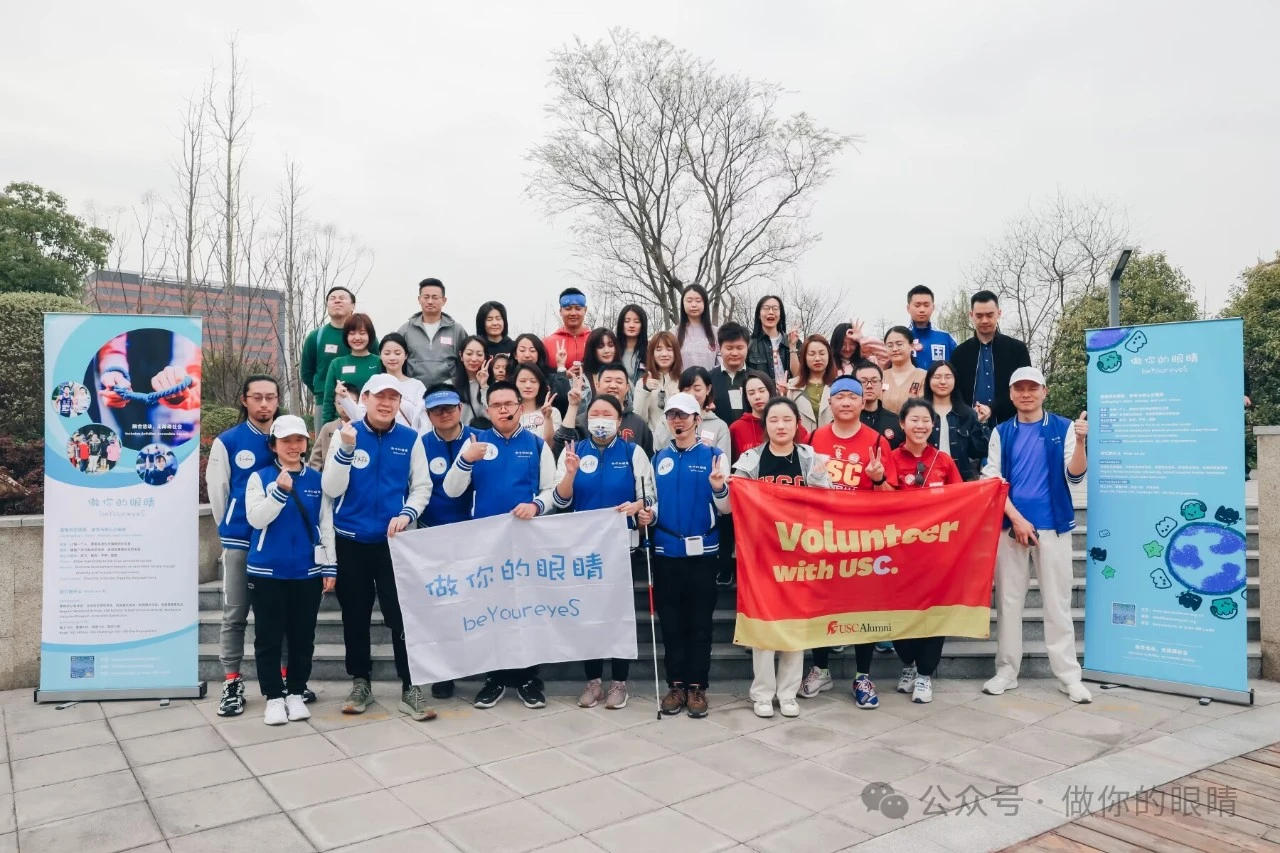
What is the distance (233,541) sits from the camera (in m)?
5.19

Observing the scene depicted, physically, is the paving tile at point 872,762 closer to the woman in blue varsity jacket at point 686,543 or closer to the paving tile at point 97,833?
the woman in blue varsity jacket at point 686,543

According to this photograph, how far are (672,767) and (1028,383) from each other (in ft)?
11.3

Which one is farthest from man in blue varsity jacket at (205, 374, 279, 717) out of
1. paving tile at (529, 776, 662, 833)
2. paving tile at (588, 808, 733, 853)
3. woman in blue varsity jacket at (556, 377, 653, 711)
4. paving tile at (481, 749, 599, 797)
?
paving tile at (588, 808, 733, 853)

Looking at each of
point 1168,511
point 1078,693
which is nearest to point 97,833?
point 1078,693

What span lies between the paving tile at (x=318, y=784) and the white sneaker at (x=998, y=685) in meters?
3.92

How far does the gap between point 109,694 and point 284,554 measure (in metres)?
1.82

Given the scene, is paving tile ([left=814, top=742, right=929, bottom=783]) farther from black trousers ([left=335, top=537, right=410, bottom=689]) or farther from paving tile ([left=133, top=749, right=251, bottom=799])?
paving tile ([left=133, top=749, right=251, bottom=799])

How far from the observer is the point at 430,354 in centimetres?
686

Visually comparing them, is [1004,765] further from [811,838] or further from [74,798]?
[74,798]

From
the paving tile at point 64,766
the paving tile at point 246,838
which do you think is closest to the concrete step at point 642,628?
the paving tile at point 64,766

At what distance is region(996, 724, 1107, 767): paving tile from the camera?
14.4 feet

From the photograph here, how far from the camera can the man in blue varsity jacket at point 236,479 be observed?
5117 mm

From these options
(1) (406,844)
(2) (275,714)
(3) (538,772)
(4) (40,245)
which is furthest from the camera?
(4) (40,245)

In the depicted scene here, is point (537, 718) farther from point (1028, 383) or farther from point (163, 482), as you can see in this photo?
point (1028, 383)
